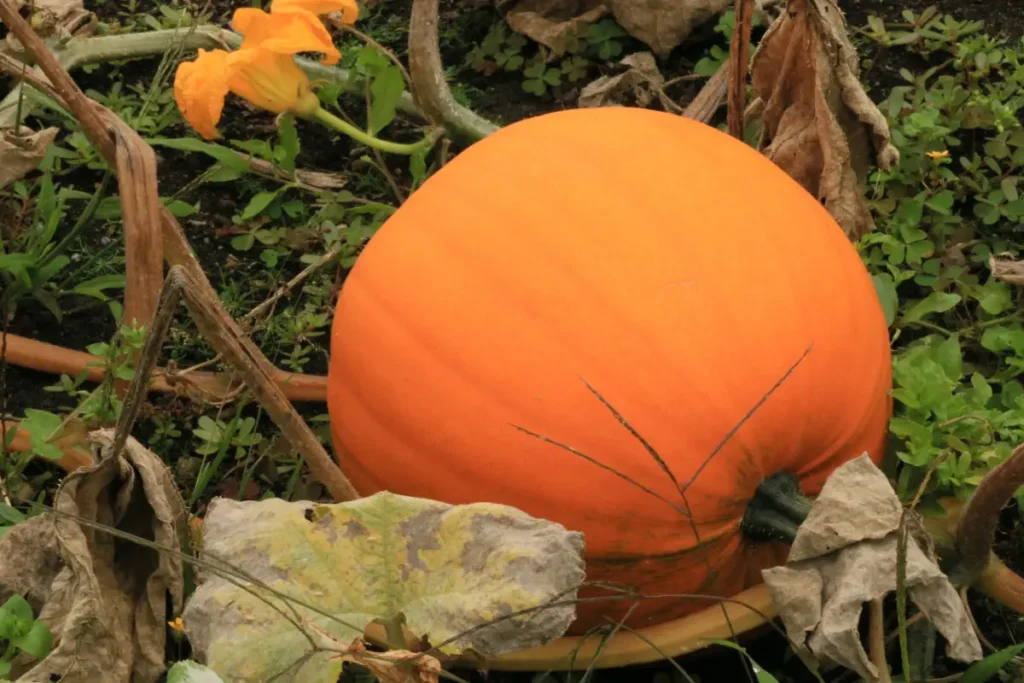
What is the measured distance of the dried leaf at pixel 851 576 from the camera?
137 centimetres

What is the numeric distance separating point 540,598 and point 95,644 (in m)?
0.57

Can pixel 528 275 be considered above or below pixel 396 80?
above

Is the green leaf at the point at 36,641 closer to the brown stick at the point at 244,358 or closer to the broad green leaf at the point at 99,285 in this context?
the brown stick at the point at 244,358

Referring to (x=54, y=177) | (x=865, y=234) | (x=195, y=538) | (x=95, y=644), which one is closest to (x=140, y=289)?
(x=195, y=538)

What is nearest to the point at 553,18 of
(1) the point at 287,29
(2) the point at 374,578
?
(1) the point at 287,29

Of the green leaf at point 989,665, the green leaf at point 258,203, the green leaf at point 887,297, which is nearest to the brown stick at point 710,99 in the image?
the green leaf at point 887,297

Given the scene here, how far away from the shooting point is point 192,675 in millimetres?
1151

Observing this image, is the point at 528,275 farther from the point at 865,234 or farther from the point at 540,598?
the point at 865,234

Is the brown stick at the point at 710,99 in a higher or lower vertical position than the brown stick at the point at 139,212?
lower

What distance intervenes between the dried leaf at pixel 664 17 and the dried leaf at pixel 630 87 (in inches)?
2.9

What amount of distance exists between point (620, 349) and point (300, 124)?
157cm

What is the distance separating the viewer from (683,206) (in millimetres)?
1573

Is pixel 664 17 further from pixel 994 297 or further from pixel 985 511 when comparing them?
pixel 985 511

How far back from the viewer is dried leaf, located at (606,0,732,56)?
2758 mm
